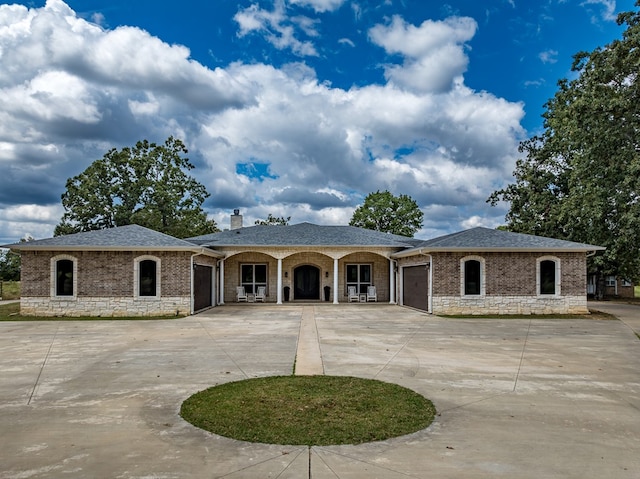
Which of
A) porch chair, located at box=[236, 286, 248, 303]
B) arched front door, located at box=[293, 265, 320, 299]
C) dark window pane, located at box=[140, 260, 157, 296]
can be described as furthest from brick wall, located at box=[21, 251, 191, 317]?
arched front door, located at box=[293, 265, 320, 299]

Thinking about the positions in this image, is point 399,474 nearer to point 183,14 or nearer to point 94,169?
point 183,14

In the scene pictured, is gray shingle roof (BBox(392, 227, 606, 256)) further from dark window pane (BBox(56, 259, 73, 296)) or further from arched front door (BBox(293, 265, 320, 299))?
dark window pane (BBox(56, 259, 73, 296))

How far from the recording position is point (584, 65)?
60.7 feet

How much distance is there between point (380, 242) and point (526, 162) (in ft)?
43.4

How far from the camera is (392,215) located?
147ft

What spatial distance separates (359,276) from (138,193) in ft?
71.0

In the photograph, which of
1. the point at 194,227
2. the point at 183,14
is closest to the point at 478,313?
the point at 183,14

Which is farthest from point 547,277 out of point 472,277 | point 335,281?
point 335,281

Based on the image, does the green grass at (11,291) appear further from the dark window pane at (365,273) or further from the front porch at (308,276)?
the dark window pane at (365,273)

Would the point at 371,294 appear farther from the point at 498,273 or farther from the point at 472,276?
the point at 498,273

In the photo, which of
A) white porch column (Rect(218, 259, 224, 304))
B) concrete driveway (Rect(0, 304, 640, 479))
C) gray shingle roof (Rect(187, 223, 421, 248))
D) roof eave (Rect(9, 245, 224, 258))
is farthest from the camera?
white porch column (Rect(218, 259, 224, 304))

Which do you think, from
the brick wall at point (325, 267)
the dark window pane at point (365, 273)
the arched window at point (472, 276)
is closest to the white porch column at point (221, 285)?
the brick wall at point (325, 267)

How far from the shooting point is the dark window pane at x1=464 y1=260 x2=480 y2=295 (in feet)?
59.6

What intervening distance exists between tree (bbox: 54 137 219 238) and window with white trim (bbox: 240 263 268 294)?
14.2 meters
